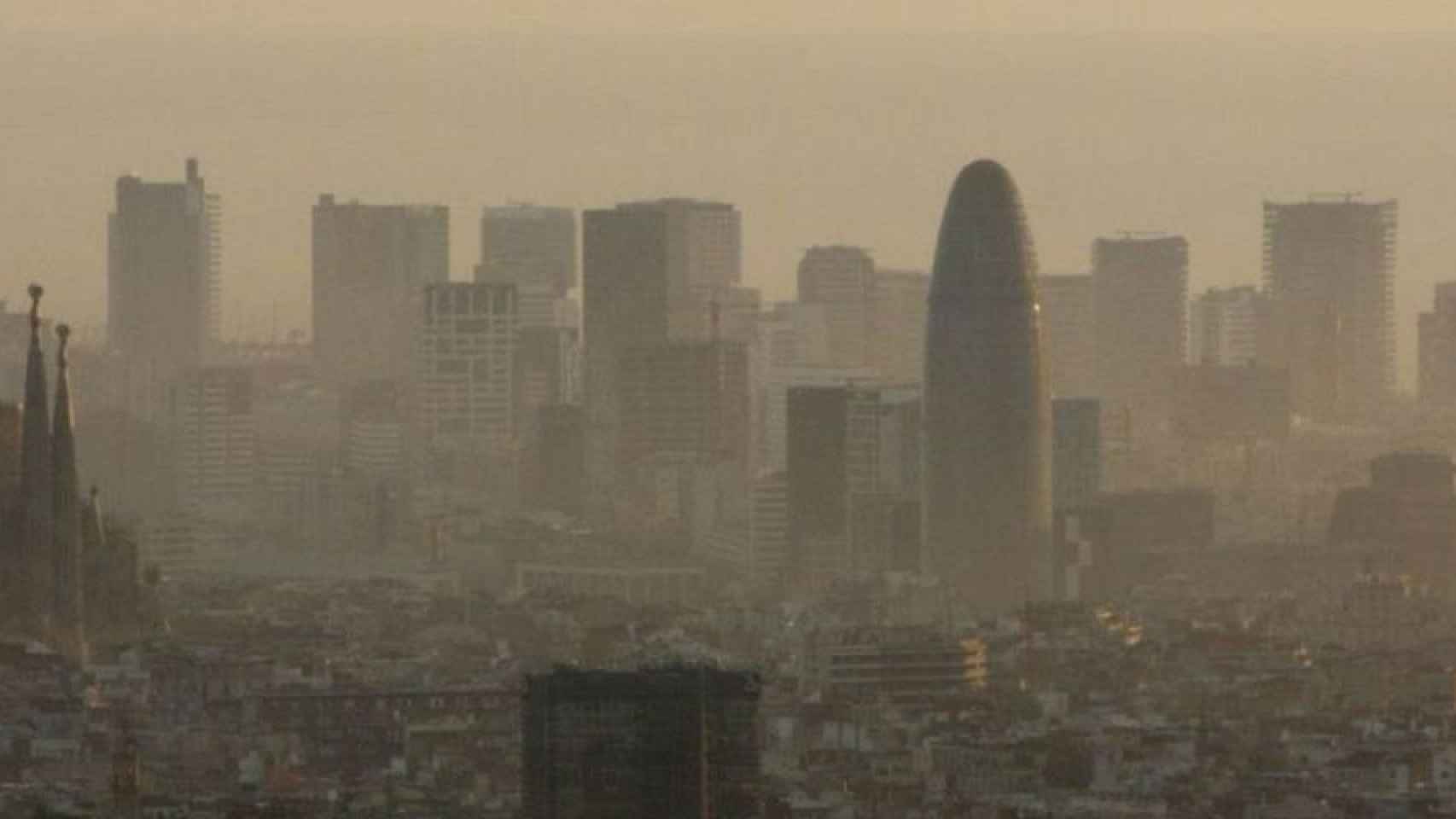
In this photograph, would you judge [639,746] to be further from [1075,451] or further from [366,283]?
[366,283]

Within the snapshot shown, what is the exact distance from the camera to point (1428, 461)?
122625 millimetres

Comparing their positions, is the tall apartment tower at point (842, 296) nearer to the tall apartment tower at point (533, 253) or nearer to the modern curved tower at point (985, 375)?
the tall apartment tower at point (533, 253)

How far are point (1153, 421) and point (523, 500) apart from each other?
17.5 meters

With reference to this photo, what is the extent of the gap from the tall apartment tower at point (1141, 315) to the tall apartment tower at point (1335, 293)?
1965 millimetres

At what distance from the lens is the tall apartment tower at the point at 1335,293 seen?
156 metres

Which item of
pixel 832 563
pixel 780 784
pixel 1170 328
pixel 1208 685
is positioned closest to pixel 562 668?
pixel 780 784

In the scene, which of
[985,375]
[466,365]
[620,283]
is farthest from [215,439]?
[985,375]

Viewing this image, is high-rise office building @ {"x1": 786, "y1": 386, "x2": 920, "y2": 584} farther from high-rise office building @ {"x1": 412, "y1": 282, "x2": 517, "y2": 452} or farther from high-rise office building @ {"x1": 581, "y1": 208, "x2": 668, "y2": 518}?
high-rise office building @ {"x1": 412, "y1": 282, "x2": 517, "y2": 452}

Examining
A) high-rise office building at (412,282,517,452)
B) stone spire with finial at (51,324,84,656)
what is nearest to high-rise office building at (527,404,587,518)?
high-rise office building at (412,282,517,452)

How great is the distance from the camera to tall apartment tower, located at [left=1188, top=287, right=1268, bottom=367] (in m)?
157

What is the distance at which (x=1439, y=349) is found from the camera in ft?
509

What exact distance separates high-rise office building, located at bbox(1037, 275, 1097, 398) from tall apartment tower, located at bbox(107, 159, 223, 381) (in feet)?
50.5

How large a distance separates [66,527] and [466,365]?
241ft

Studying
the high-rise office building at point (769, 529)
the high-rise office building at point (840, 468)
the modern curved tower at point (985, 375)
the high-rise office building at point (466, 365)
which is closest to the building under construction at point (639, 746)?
the modern curved tower at point (985, 375)
